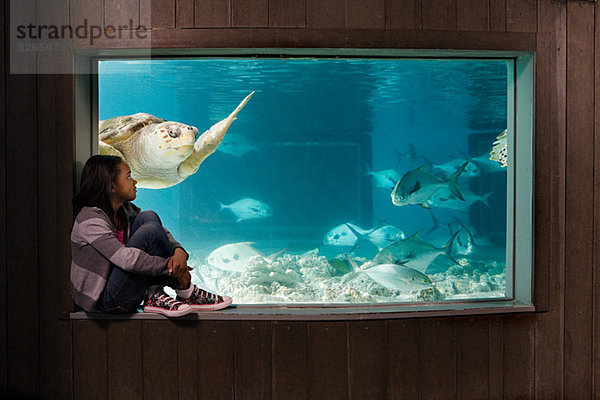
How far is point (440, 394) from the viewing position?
9.18 ft

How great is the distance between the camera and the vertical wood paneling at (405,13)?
2.79 meters

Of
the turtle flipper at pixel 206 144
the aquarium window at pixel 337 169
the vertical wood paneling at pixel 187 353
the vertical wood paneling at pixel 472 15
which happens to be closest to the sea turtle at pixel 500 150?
the aquarium window at pixel 337 169

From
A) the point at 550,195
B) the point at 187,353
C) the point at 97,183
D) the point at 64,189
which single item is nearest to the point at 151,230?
the point at 97,183

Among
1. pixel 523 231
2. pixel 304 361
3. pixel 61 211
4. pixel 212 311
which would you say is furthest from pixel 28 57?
A: pixel 523 231

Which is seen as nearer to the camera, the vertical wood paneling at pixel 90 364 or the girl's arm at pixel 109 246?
the girl's arm at pixel 109 246

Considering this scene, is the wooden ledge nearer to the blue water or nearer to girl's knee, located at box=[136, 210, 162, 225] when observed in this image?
the blue water

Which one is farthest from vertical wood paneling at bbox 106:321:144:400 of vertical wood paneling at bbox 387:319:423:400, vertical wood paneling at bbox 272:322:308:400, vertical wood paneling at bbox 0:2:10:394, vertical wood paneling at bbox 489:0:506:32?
vertical wood paneling at bbox 489:0:506:32

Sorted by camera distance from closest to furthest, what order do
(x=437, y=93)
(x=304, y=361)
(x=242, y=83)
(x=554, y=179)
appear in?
(x=304, y=361)
(x=554, y=179)
(x=242, y=83)
(x=437, y=93)

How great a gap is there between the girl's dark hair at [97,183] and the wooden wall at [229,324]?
197 mm

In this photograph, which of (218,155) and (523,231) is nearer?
(523,231)

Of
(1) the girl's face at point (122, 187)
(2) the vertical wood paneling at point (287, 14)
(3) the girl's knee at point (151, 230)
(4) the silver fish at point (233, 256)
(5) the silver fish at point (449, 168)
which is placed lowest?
(4) the silver fish at point (233, 256)

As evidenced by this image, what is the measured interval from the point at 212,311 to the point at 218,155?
1.42 metres

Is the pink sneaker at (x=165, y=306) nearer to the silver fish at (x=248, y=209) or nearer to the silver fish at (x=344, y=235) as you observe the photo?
the silver fish at (x=248, y=209)

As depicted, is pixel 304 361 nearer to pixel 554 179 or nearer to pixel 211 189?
pixel 211 189
